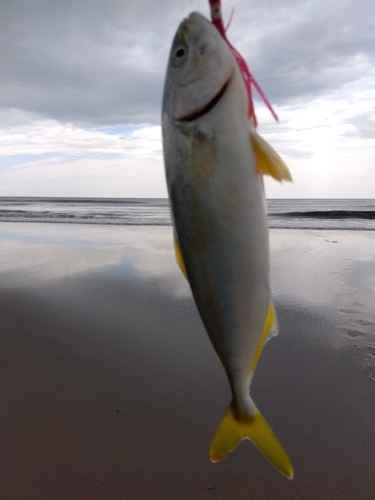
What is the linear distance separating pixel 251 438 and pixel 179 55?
4.40 feet

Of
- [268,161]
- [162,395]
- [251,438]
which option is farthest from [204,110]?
[162,395]

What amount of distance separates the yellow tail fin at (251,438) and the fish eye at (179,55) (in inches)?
47.7

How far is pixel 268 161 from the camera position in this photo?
1149 millimetres

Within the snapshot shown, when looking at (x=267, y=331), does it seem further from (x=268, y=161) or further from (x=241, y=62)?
(x=241, y=62)

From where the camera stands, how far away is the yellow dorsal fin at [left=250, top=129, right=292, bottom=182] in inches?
45.0

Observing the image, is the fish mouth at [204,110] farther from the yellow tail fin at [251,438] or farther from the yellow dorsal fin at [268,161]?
the yellow tail fin at [251,438]

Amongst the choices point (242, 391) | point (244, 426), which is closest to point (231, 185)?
point (242, 391)

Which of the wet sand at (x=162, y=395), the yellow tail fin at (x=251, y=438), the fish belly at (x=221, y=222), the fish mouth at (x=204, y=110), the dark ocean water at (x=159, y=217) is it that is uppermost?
the fish mouth at (x=204, y=110)

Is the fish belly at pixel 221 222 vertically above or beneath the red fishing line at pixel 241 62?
beneath

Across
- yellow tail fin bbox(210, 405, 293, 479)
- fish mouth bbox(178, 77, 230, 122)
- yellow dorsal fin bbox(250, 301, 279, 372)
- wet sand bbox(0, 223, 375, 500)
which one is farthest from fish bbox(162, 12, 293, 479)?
wet sand bbox(0, 223, 375, 500)

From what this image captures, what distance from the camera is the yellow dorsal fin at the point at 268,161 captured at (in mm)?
1143

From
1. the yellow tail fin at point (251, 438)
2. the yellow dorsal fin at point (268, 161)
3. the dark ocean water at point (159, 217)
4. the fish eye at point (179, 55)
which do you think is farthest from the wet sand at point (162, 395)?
the dark ocean water at point (159, 217)

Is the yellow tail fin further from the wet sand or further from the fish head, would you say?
the wet sand

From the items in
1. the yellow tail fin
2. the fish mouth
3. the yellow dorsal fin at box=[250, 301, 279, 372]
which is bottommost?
the yellow tail fin
